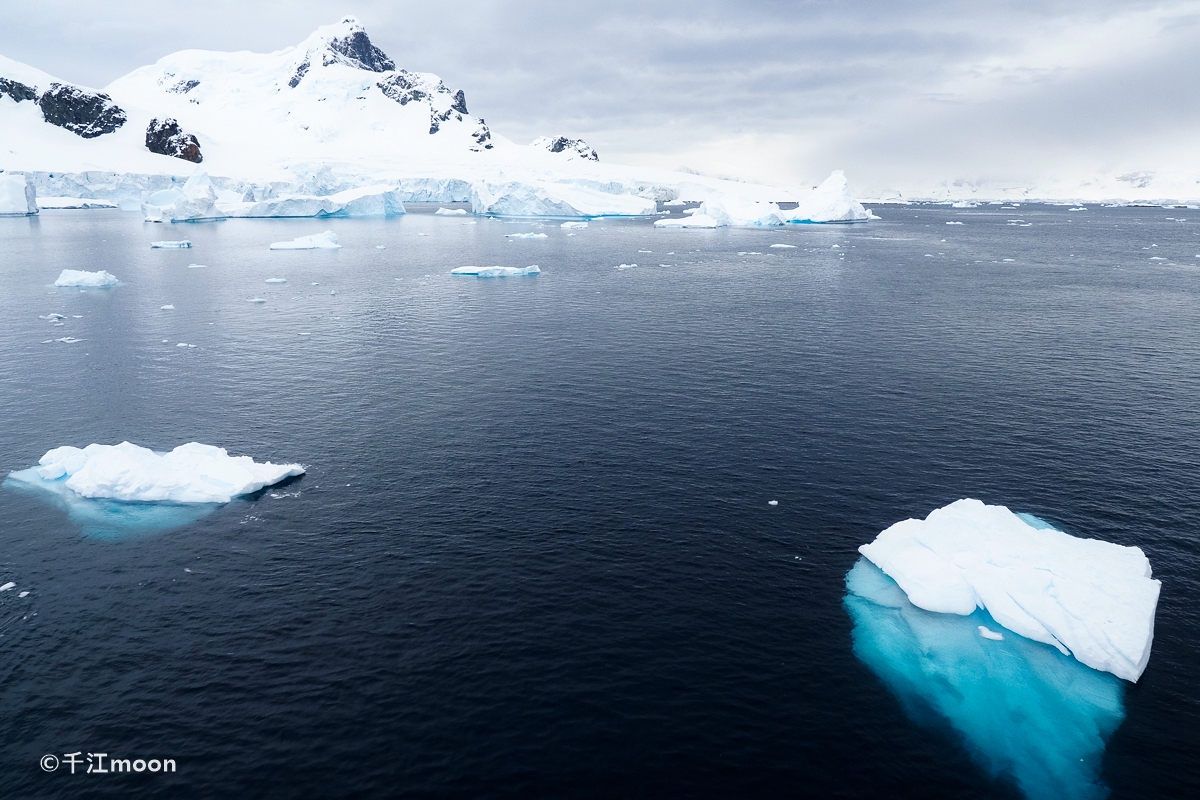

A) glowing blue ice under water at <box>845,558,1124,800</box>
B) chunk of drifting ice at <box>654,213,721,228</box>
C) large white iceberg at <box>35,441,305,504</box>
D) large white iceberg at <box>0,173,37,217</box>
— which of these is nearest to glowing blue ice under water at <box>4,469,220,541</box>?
large white iceberg at <box>35,441,305,504</box>

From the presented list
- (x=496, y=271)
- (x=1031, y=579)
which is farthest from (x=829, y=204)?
(x=1031, y=579)

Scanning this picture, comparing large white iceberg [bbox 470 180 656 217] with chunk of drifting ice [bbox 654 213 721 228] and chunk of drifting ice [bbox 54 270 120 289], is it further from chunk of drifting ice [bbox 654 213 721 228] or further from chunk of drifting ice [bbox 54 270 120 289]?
chunk of drifting ice [bbox 54 270 120 289]

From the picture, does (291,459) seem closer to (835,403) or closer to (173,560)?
(173,560)

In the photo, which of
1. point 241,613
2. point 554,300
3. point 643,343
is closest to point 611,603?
point 241,613

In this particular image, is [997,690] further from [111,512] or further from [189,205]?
[189,205]

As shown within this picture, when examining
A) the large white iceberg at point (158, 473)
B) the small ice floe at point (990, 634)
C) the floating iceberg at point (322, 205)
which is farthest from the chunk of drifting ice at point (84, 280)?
the floating iceberg at point (322, 205)

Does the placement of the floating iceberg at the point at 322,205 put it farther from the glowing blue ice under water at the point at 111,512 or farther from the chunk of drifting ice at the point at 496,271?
the glowing blue ice under water at the point at 111,512
